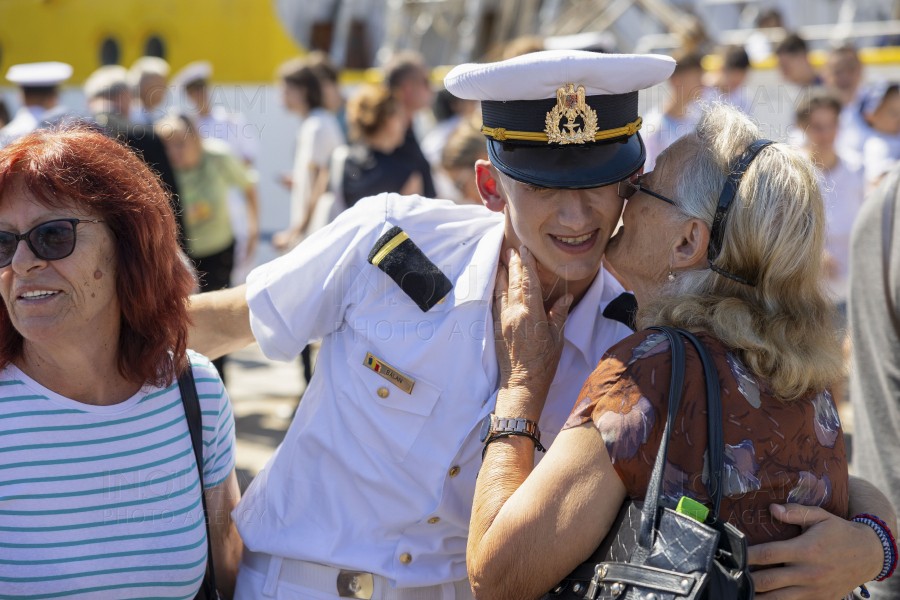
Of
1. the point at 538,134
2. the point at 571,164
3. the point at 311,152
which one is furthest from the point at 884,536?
the point at 311,152

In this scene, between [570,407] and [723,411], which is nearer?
[723,411]

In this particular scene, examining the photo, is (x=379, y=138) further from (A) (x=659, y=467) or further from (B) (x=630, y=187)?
(A) (x=659, y=467)

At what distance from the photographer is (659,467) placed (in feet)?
4.64

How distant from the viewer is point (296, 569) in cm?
199

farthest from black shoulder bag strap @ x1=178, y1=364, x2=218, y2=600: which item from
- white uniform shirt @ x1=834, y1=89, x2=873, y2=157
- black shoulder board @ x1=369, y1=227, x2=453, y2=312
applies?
white uniform shirt @ x1=834, y1=89, x2=873, y2=157

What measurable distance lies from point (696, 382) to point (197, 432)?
3.91 feet

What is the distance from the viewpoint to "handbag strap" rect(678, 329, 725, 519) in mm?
1433

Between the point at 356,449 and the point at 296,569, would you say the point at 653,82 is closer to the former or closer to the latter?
the point at 356,449

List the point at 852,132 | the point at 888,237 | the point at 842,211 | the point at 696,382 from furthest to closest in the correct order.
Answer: the point at 852,132 < the point at 842,211 < the point at 888,237 < the point at 696,382

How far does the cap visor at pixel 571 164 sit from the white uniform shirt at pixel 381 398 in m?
0.24

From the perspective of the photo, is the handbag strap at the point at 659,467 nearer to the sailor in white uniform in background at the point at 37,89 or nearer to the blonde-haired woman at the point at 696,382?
the blonde-haired woman at the point at 696,382

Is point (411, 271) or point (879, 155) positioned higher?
point (411, 271)

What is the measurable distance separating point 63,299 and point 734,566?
1.47 metres

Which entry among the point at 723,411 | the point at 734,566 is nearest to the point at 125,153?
the point at 723,411
